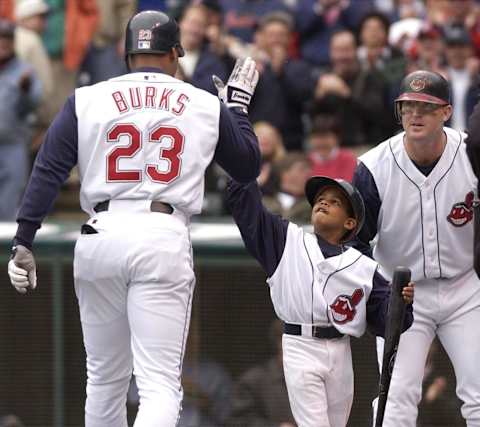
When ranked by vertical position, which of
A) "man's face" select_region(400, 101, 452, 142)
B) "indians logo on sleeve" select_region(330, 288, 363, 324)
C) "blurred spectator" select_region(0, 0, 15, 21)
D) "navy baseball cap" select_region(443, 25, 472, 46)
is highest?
"blurred spectator" select_region(0, 0, 15, 21)

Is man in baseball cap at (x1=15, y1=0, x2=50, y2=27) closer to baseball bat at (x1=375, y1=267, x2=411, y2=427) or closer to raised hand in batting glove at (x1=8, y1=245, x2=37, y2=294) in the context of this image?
raised hand in batting glove at (x1=8, y1=245, x2=37, y2=294)

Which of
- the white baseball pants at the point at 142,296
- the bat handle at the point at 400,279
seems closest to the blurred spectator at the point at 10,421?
the white baseball pants at the point at 142,296

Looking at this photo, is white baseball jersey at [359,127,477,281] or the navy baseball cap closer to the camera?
white baseball jersey at [359,127,477,281]

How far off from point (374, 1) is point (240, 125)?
264 inches

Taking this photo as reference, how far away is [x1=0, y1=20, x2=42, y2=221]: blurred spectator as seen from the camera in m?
10.7

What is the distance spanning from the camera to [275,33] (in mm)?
11477

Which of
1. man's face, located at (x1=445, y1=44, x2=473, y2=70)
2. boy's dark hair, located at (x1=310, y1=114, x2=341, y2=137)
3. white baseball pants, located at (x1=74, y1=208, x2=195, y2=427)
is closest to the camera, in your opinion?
white baseball pants, located at (x1=74, y1=208, x2=195, y2=427)

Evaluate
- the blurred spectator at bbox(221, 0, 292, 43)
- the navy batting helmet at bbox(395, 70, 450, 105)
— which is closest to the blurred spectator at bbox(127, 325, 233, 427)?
the navy batting helmet at bbox(395, 70, 450, 105)

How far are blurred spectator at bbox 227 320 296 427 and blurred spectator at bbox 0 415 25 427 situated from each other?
1.41 m

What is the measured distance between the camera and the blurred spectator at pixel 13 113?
35.2 ft

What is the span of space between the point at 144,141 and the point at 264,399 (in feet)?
10.3

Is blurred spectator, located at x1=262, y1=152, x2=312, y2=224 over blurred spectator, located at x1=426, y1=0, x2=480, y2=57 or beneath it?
beneath

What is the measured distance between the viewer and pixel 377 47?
11.6 meters

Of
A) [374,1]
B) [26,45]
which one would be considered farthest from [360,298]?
[374,1]
